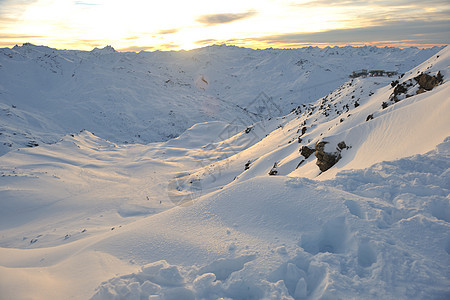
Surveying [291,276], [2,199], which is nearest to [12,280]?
[291,276]

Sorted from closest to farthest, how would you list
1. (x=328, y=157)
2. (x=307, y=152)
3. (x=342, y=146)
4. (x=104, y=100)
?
(x=328, y=157), (x=342, y=146), (x=307, y=152), (x=104, y=100)

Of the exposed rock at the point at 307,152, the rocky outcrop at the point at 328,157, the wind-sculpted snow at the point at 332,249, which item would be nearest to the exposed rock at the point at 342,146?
the rocky outcrop at the point at 328,157

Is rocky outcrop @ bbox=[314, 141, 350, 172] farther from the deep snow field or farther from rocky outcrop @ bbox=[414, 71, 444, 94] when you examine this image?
rocky outcrop @ bbox=[414, 71, 444, 94]

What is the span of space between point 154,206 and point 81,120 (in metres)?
35.6

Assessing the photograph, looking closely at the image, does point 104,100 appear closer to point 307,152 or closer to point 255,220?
point 307,152

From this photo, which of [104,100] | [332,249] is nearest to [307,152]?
[332,249]

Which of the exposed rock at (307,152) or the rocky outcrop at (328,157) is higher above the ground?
the rocky outcrop at (328,157)

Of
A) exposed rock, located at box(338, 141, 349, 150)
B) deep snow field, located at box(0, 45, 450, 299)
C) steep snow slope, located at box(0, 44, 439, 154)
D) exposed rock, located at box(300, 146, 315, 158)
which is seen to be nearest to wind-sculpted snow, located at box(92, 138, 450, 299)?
deep snow field, located at box(0, 45, 450, 299)

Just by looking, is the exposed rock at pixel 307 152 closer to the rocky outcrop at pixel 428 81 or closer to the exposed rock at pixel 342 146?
the exposed rock at pixel 342 146

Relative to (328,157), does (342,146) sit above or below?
above

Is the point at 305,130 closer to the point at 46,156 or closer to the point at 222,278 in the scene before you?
the point at 222,278

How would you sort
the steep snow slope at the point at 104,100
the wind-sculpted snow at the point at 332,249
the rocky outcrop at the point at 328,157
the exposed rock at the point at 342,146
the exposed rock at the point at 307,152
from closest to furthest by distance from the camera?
the wind-sculpted snow at the point at 332,249 → the rocky outcrop at the point at 328,157 → the exposed rock at the point at 342,146 → the exposed rock at the point at 307,152 → the steep snow slope at the point at 104,100

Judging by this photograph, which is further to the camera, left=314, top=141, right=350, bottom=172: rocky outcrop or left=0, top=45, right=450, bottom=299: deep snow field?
left=314, top=141, right=350, bottom=172: rocky outcrop

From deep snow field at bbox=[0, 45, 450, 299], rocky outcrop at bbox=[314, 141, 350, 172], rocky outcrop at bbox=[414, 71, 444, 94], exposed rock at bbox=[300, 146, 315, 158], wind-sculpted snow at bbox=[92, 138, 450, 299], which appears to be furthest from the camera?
exposed rock at bbox=[300, 146, 315, 158]
